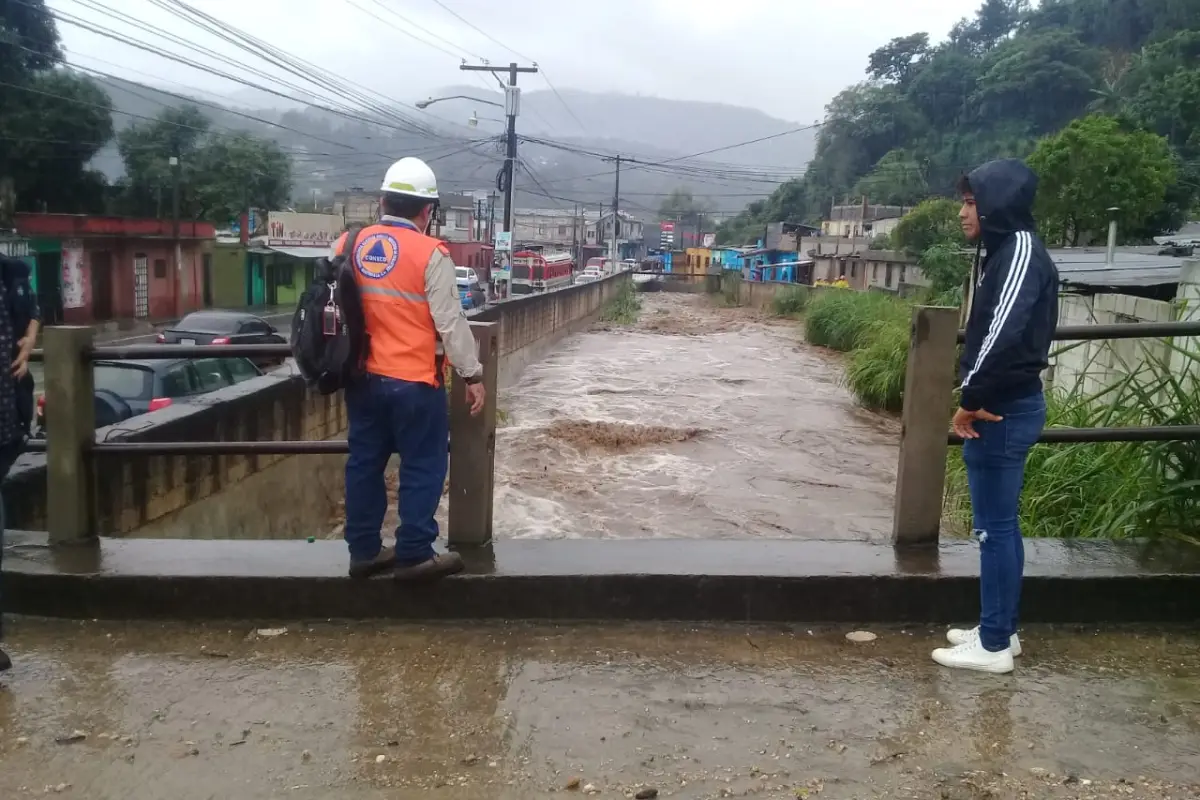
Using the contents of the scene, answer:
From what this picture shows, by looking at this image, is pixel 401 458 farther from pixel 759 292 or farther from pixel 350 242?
pixel 759 292

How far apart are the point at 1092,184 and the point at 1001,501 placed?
2714 cm

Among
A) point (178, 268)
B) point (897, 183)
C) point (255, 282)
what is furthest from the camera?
point (897, 183)

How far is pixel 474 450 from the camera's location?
3869 millimetres

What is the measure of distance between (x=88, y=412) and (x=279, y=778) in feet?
6.34

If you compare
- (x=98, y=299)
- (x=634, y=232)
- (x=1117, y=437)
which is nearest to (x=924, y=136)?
(x=634, y=232)

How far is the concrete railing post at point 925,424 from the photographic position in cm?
376

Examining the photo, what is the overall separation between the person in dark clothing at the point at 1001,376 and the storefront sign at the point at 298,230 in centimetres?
4014

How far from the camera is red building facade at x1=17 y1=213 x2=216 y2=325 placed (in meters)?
28.4

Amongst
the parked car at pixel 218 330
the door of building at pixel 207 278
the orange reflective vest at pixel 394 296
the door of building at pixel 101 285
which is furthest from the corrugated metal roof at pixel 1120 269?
the door of building at pixel 207 278

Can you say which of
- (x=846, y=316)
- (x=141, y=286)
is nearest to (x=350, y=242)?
(x=846, y=316)

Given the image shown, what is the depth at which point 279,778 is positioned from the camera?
8.63 feet

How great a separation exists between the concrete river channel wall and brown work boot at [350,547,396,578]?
1266 mm

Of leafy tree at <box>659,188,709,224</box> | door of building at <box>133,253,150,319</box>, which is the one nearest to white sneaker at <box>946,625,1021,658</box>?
door of building at <box>133,253,150,319</box>

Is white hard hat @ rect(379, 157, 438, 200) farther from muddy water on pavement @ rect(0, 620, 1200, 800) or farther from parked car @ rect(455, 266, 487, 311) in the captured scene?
parked car @ rect(455, 266, 487, 311)
